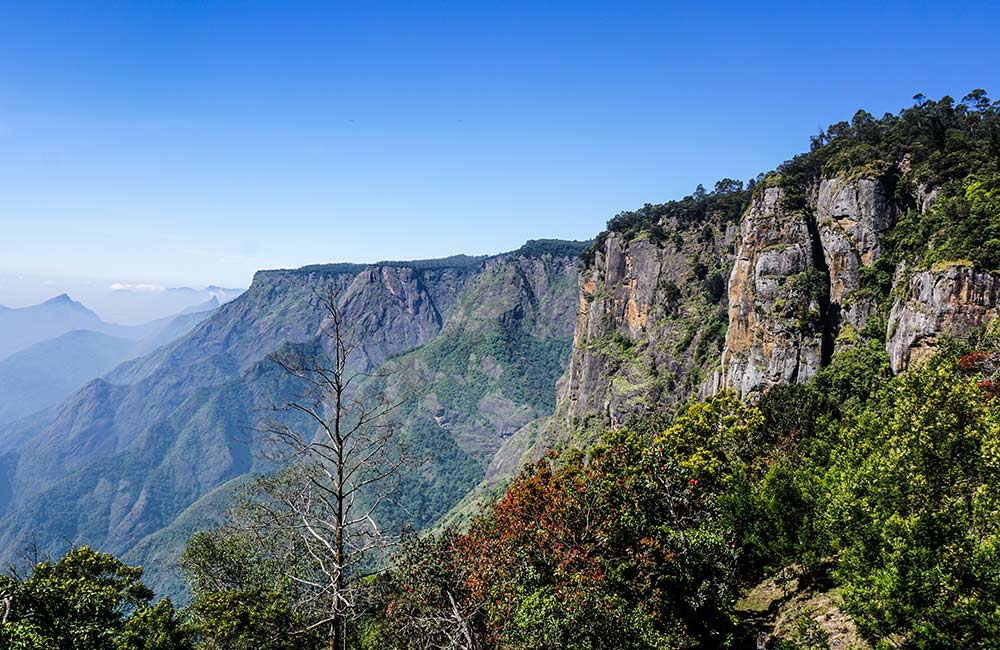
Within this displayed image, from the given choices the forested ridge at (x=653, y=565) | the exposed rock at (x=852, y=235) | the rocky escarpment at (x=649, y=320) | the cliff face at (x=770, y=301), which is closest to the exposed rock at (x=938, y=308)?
the cliff face at (x=770, y=301)

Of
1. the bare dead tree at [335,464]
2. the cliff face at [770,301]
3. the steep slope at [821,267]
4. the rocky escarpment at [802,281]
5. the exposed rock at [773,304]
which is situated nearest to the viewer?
the bare dead tree at [335,464]

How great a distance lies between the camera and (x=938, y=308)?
4444cm

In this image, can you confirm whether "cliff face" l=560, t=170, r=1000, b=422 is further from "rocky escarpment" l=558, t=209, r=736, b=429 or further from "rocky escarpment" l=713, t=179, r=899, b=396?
"rocky escarpment" l=558, t=209, r=736, b=429

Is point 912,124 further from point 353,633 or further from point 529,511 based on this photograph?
point 353,633

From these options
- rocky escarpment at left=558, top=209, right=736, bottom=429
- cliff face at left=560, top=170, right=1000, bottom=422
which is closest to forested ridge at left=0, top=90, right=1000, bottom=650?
cliff face at left=560, top=170, right=1000, bottom=422

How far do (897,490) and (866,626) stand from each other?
202 inches

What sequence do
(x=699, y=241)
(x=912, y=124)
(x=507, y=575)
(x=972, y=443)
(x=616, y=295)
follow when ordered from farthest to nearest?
(x=616, y=295) → (x=699, y=241) → (x=912, y=124) → (x=507, y=575) → (x=972, y=443)

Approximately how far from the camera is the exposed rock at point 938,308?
139 feet

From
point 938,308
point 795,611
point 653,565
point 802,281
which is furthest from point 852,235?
point 653,565

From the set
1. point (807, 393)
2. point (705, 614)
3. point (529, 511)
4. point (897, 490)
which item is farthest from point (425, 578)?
point (807, 393)

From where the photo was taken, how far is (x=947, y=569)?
45.0 feet

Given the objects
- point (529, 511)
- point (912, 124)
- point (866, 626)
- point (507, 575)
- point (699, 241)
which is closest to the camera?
point (866, 626)

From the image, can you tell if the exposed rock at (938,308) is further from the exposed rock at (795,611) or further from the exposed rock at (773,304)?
the exposed rock at (795,611)

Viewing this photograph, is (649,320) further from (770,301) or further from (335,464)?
(335,464)
